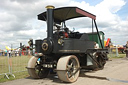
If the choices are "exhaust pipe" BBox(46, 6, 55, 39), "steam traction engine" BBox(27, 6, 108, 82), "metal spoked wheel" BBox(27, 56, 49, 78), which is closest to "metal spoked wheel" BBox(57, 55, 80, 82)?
"steam traction engine" BBox(27, 6, 108, 82)

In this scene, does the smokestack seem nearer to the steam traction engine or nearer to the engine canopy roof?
the steam traction engine

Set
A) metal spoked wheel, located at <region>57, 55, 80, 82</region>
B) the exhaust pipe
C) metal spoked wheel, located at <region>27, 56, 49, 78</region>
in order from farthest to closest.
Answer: metal spoked wheel, located at <region>27, 56, 49, 78</region> → the exhaust pipe → metal spoked wheel, located at <region>57, 55, 80, 82</region>

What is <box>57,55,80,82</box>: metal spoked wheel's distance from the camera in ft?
15.6

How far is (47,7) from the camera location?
5.82 meters

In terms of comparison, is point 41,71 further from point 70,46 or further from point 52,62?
point 70,46

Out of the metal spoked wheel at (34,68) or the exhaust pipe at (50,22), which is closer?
the exhaust pipe at (50,22)

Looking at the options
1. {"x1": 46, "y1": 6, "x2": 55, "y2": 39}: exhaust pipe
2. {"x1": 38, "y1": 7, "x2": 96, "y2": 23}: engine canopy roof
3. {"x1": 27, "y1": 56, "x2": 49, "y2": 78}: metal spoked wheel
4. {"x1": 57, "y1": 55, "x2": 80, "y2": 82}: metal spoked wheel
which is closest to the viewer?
{"x1": 57, "y1": 55, "x2": 80, "y2": 82}: metal spoked wheel

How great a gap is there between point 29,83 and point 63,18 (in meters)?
3.77

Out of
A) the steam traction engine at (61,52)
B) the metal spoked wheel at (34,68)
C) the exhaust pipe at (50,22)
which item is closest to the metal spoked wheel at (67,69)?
the steam traction engine at (61,52)

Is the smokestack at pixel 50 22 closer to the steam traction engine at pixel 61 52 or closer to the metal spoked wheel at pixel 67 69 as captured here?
the steam traction engine at pixel 61 52

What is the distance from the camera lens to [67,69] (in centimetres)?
475

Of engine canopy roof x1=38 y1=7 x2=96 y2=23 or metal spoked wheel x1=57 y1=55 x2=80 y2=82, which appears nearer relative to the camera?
metal spoked wheel x1=57 y1=55 x2=80 y2=82

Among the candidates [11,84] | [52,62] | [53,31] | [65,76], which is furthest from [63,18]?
[11,84]

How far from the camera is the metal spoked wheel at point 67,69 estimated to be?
187 inches
